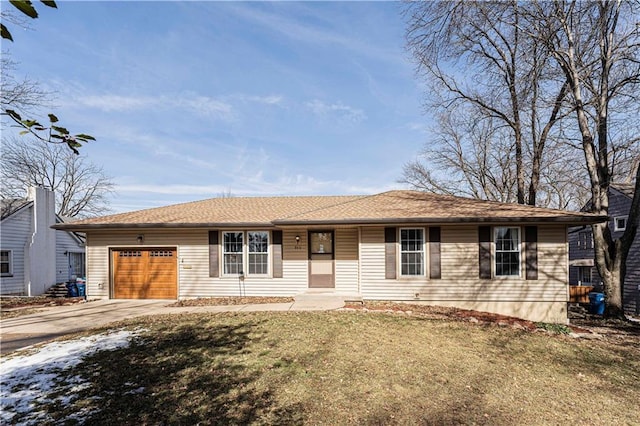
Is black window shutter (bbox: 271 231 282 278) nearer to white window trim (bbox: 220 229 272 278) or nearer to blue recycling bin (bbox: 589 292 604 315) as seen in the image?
white window trim (bbox: 220 229 272 278)

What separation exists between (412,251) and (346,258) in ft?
7.31

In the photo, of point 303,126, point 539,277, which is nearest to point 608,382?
point 539,277

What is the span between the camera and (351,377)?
15.9 ft

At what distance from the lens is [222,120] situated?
17250 mm

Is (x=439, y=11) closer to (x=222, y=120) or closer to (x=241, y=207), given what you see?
(x=241, y=207)

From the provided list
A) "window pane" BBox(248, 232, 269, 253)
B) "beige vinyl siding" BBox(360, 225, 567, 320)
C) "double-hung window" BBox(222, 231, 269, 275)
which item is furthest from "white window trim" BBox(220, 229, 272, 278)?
"beige vinyl siding" BBox(360, 225, 567, 320)

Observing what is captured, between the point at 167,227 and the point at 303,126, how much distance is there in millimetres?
10394

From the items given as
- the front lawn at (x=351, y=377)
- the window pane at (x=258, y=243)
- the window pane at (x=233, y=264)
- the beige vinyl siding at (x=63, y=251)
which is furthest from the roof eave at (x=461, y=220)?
the beige vinyl siding at (x=63, y=251)

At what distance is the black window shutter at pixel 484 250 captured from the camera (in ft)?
32.9

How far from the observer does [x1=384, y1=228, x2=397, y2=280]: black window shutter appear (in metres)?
10.2

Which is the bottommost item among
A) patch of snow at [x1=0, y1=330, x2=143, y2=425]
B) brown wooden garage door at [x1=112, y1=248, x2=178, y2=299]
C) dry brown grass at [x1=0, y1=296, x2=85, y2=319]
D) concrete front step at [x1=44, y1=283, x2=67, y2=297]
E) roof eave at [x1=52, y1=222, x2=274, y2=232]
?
concrete front step at [x1=44, y1=283, x2=67, y2=297]

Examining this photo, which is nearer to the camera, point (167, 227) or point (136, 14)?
point (136, 14)

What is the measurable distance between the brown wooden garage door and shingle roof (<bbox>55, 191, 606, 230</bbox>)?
1222 mm

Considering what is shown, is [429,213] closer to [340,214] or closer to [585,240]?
[340,214]
